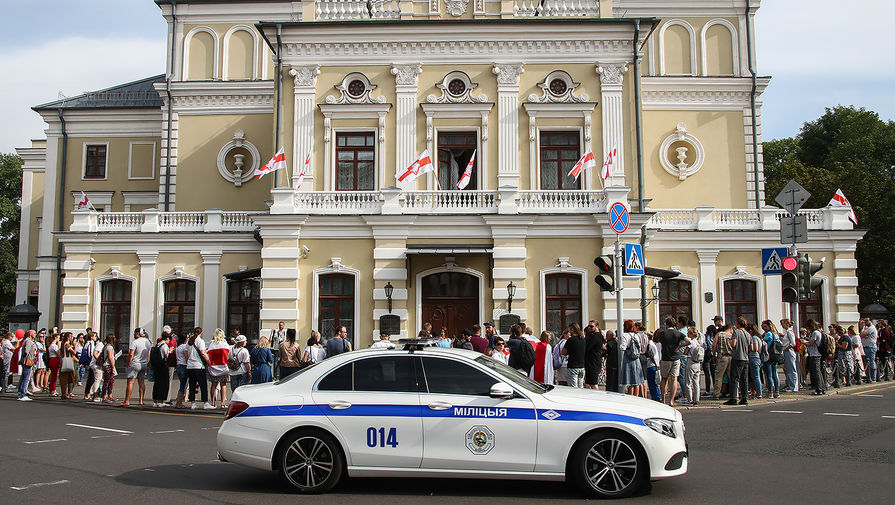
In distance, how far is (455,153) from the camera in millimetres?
28797

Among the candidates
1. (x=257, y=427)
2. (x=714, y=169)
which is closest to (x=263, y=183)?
(x=714, y=169)

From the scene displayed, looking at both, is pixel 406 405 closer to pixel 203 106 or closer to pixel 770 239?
pixel 770 239

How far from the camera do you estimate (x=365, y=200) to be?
26250mm

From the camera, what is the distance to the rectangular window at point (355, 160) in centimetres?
2861

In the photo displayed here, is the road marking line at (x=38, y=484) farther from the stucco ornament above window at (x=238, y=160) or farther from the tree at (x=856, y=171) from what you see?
the tree at (x=856, y=171)

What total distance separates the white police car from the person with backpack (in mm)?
10507

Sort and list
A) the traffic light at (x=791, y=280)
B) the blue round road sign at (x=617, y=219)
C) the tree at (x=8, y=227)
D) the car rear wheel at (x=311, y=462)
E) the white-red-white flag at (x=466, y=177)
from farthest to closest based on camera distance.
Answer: the tree at (x=8, y=227) → the white-red-white flag at (x=466, y=177) → the blue round road sign at (x=617, y=219) → the traffic light at (x=791, y=280) → the car rear wheel at (x=311, y=462)

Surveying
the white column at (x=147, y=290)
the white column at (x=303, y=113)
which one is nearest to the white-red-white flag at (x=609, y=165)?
the white column at (x=303, y=113)

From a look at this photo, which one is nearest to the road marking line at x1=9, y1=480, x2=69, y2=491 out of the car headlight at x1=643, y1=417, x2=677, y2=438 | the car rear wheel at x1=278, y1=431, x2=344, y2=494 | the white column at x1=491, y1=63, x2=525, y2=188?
the car rear wheel at x1=278, y1=431, x2=344, y2=494

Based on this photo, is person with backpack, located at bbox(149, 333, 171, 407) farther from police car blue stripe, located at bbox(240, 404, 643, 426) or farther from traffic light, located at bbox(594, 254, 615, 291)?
police car blue stripe, located at bbox(240, 404, 643, 426)

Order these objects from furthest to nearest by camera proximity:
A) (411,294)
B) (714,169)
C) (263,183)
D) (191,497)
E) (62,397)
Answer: (263,183) → (714,169) → (411,294) → (62,397) → (191,497)

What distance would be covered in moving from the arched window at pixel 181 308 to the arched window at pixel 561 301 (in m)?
13.7

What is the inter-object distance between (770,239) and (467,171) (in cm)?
1167

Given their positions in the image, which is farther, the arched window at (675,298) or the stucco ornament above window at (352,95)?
the arched window at (675,298)
